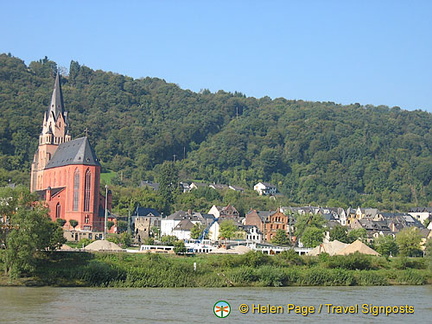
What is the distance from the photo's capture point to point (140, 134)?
179 m

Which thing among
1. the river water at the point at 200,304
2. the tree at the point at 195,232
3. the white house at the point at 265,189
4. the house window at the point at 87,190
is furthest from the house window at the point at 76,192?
Result: the white house at the point at 265,189

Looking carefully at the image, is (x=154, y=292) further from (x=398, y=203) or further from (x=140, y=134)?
(x=140, y=134)

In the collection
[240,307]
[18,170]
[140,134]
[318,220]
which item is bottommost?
[240,307]

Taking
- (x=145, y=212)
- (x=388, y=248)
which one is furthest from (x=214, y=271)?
(x=145, y=212)

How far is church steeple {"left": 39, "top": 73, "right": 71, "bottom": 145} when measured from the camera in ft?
394

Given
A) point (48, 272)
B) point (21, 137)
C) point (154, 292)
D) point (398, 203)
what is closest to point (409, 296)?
point (154, 292)

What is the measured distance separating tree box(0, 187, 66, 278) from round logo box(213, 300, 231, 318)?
1634cm

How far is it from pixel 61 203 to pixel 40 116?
208 ft

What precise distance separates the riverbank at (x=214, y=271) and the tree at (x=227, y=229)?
31.1 m

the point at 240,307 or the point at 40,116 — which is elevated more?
the point at 40,116

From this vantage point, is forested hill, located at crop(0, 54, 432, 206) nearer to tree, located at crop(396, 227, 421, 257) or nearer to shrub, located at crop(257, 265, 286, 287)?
tree, located at crop(396, 227, 421, 257)

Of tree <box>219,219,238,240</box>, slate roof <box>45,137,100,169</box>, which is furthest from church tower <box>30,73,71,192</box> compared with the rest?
tree <box>219,219,238,240</box>

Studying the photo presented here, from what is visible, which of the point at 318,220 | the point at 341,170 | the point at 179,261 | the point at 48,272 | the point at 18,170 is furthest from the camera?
the point at 341,170

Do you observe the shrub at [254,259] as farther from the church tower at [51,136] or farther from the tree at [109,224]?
the church tower at [51,136]
